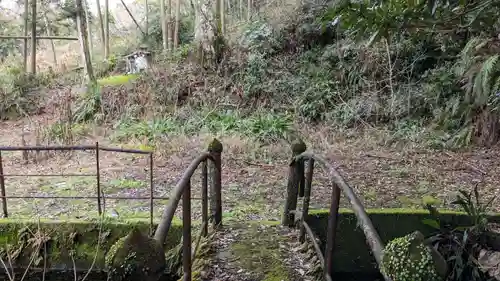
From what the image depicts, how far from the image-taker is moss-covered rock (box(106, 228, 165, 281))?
135 cm

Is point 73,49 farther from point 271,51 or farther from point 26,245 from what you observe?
point 26,245

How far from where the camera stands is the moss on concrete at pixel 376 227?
425 cm

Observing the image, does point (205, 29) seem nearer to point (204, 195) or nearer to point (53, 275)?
point (53, 275)

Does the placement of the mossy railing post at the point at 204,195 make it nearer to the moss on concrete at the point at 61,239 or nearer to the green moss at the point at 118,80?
the moss on concrete at the point at 61,239

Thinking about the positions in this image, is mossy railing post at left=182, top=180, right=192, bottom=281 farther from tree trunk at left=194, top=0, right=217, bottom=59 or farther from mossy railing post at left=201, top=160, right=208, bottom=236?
tree trunk at left=194, top=0, right=217, bottom=59

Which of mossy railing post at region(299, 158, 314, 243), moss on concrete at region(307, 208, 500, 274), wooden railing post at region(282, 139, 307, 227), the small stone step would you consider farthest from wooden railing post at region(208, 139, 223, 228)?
moss on concrete at region(307, 208, 500, 274)

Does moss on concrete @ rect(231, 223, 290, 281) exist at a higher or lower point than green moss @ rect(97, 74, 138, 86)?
lower

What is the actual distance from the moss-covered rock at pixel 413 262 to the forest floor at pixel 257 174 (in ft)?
11.9

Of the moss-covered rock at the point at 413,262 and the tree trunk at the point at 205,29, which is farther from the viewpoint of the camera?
the tree trunk at the point at 205,29

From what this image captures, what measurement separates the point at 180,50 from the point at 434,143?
8281mm

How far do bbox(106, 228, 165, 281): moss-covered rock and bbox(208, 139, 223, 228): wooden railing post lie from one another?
7.12 feet

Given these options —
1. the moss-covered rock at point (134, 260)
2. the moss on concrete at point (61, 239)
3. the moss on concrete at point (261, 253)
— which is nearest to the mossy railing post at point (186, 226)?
the moss on concrete at point (261, 253)

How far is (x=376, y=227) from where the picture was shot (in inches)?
167

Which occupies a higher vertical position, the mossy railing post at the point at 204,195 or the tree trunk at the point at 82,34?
the tree trunk at the point at 82,34
